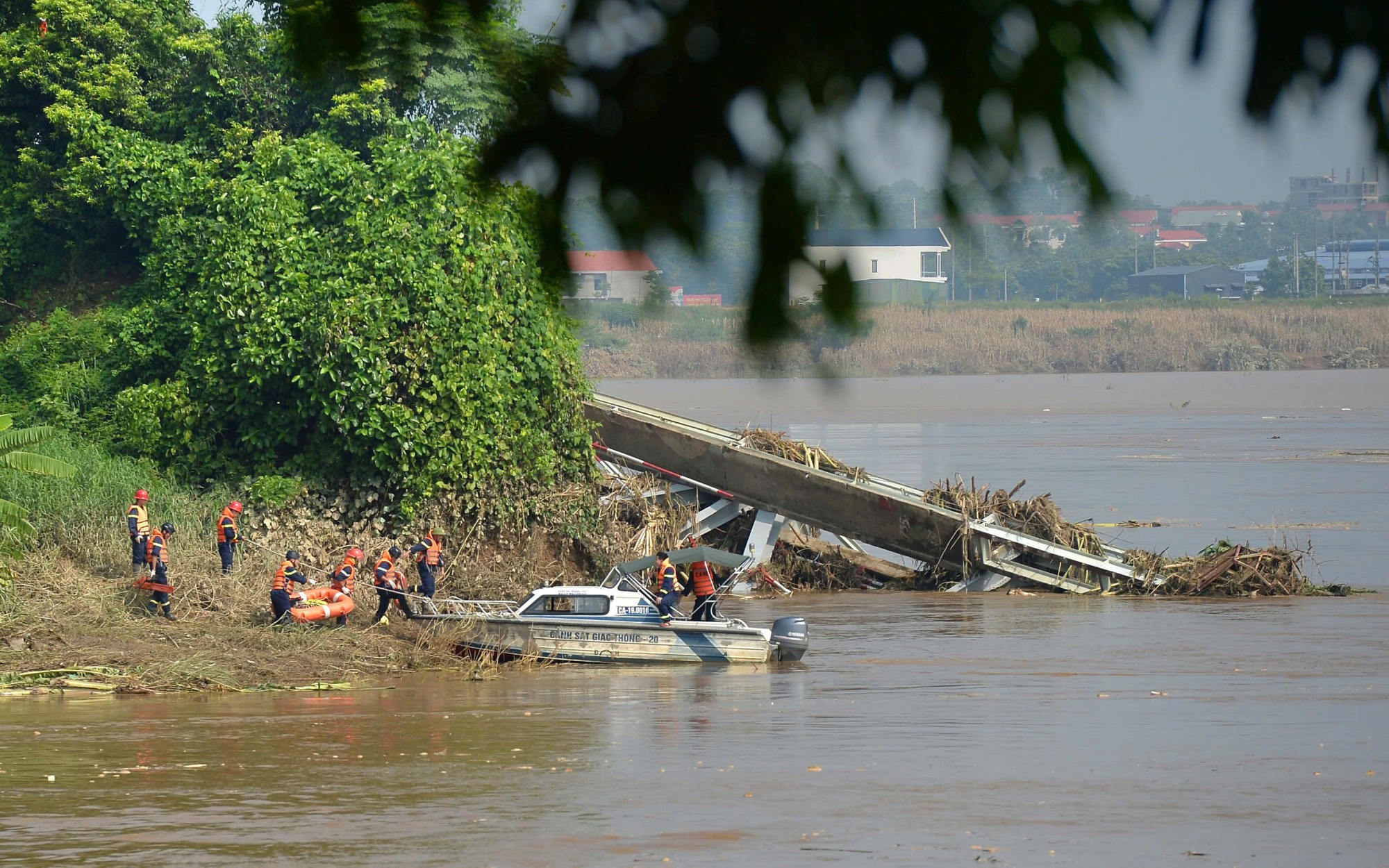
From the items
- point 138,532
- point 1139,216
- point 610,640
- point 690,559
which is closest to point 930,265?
point 1139,216

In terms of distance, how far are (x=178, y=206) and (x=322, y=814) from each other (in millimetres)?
16870

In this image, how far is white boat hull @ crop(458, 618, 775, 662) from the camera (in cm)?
2319

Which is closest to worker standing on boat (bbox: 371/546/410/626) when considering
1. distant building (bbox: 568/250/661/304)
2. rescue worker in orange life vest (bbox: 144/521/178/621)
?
rescue worker in orange life vest (bbox: 144/521/178/621)

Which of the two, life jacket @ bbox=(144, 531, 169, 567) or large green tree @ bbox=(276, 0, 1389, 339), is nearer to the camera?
large green tree @ bbox=(276, 0, 1389, 339)

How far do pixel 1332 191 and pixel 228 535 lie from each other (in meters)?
21.8

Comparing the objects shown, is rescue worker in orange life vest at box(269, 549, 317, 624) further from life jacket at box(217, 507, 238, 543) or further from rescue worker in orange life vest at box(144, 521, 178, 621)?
life jacket at box(217, 507, 238, 543)

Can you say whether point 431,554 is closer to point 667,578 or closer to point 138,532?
point 667,578

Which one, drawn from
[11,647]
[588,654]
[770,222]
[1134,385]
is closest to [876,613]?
[588,654]

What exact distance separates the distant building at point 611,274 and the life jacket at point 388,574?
1908cm

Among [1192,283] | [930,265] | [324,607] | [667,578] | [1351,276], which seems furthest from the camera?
[1192,283]

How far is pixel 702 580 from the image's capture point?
2381cm

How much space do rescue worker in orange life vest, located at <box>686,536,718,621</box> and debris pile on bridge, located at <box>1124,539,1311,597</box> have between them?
10.2 m

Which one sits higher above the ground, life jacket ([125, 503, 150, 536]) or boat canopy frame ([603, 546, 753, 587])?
life jacket ([125, 503, 150, 536])

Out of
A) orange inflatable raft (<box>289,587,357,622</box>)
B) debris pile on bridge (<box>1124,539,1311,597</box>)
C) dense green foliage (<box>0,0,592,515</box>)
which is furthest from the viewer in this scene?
debris pile on bridge (<box>1124,539,1311,597</box>)
